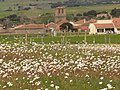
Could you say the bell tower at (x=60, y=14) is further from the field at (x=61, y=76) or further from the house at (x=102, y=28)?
the field at (x=61, y=76)

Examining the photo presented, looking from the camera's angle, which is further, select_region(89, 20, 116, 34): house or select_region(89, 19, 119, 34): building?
select_region(89, 20, 116, 34): house

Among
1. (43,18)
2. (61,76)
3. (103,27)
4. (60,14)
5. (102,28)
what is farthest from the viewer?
(43,18)

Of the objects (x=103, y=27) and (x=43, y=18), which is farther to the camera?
(x=43, y=18)

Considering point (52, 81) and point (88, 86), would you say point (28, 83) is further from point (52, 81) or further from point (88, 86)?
point (88, 86)

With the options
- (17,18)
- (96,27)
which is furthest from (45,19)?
(96,27)

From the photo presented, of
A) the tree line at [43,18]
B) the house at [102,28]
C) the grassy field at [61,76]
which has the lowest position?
the tree line at [43,18]

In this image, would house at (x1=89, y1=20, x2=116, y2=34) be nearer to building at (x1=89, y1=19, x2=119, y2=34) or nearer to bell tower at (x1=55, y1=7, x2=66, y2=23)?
building at (x1=89, y1=19, x2=119, y2=34)

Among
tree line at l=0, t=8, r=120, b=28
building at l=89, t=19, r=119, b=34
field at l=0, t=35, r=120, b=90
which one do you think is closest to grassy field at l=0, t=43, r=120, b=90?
field at l=0, t=35, r=120, b=90

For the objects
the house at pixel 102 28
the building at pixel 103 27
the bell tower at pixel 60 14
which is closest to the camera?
the building at pixel 103 27

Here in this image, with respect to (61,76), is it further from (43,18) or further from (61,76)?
(43,18)

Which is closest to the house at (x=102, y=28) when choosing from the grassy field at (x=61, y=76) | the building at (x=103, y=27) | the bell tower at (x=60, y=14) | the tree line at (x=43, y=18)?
the building at (x=103, y=27)

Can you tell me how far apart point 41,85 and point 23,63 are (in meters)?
4.18

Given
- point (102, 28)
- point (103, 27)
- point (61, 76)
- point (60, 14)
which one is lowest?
point (60, 14)

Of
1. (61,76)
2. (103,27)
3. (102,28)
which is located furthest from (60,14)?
(61,76)
